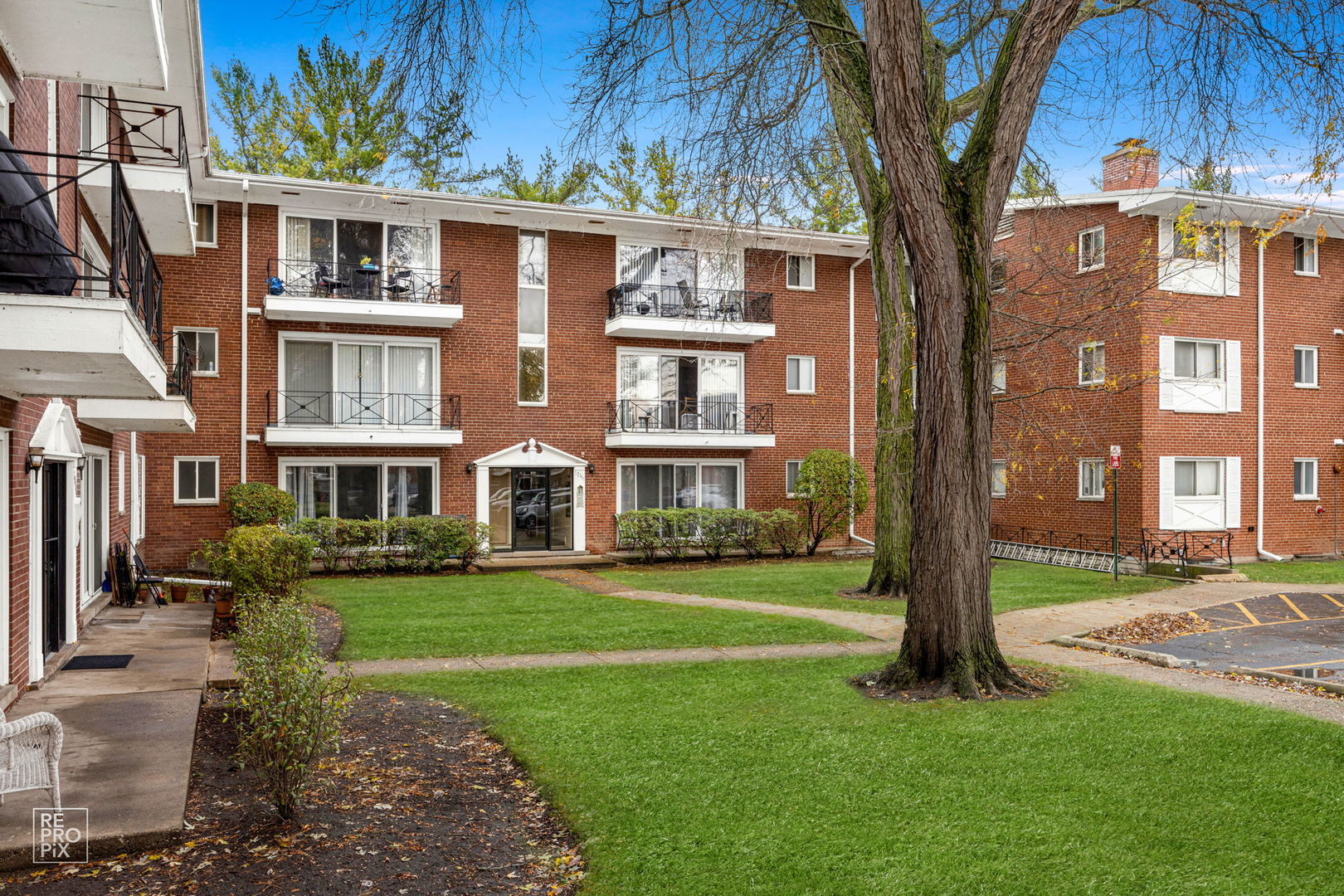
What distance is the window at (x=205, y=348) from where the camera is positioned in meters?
20.7

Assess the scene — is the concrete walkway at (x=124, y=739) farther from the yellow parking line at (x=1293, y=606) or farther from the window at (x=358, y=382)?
the yellow parking line at (x=1293, y=606)

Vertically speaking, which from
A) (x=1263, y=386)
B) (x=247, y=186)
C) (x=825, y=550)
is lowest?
(x=825, y=550)

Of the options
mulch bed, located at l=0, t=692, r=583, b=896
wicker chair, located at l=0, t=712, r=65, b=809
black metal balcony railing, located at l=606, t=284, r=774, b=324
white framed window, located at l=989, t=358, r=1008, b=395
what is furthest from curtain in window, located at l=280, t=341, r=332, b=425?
wicker chair, located at l=0, t=712, r=65, b=809

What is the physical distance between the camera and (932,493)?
355 inches

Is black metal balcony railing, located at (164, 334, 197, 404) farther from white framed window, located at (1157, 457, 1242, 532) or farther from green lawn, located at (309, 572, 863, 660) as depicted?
white framed window, located at (1157, 457, 1242, 532)

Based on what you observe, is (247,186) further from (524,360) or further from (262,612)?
(262,612)

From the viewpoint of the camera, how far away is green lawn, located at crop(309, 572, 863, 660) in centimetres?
1168

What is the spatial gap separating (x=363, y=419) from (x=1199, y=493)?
19.1 meters

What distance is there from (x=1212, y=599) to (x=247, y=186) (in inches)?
757

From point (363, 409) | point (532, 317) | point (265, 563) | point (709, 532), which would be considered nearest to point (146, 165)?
point (265, 563)

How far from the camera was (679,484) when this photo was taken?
81.7ft

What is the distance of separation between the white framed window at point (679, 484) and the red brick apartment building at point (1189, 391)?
258 inches

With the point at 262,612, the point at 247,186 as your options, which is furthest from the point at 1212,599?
the point at 247,186

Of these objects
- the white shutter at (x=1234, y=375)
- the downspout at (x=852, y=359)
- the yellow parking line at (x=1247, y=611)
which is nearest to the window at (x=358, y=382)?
the downspout at (x=852, y=359)
